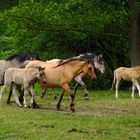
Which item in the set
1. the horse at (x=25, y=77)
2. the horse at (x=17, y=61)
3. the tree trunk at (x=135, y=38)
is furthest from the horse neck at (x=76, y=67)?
the tree trunk at (x=135, y=38)

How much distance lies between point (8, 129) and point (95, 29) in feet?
48.3

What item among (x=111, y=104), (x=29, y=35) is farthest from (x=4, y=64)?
(x=29, y=35)

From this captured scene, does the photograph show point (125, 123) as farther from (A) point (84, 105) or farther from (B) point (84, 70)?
(A) point (84, 105)

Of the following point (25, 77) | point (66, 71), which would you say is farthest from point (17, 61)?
point (66, 71)

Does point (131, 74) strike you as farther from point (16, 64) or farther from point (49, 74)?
point (49, 74)

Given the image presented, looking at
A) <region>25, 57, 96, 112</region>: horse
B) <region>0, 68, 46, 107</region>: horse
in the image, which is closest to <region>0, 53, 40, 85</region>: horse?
<region>0, 68, 46, 107</region>: horse

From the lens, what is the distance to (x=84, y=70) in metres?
17.7

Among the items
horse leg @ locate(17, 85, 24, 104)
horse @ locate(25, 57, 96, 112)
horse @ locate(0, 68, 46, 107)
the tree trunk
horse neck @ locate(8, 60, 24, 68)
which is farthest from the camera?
the tree trunk

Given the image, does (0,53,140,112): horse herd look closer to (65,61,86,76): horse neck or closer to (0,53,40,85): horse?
(65,61,86,76): horse neck

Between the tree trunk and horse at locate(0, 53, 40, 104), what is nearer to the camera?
horse at locate(0, 53, 40, 104)

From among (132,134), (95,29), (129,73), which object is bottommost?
(132,134)

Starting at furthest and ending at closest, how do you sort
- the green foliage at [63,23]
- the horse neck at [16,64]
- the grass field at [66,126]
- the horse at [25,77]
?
the green foliage at [63,23] → the horse neck at [16,64] → the horse at [25,77] → the grass field at [66,126]

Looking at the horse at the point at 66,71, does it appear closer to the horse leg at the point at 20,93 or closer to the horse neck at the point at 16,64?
the horse leg at the point at 20,93

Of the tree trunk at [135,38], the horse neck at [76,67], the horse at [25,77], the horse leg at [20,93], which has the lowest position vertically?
the horse leg at [20,93]
